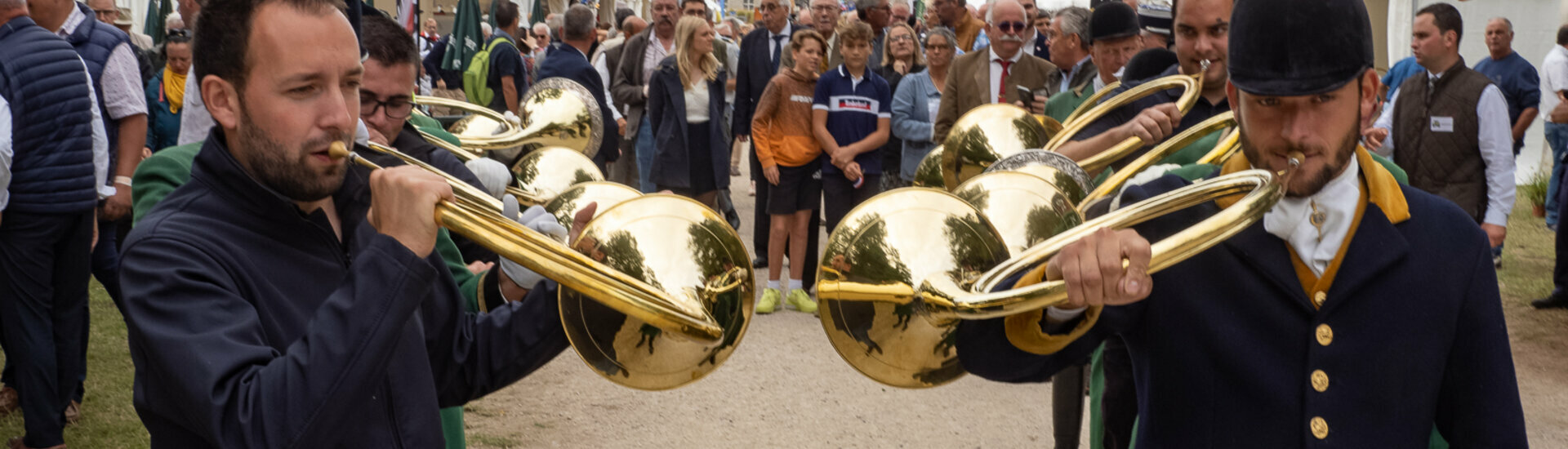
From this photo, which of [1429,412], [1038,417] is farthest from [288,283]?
[1038,417]

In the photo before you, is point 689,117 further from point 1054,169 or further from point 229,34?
point 229,34

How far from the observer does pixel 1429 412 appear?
1811mm

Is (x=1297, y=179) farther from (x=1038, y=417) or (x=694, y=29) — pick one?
(x=694, y=29)

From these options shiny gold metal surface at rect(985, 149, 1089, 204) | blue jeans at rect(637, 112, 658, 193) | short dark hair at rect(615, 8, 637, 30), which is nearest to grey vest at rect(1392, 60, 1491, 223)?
shiny gold metal surface at rect(985, 149, 1089, 204)

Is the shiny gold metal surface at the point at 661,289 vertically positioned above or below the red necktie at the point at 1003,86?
above

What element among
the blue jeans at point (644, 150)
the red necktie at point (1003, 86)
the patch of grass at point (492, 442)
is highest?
the red necktie at point (1003, 86)

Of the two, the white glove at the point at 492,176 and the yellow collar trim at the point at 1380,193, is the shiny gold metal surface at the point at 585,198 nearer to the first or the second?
the white glove at the point at 492,176

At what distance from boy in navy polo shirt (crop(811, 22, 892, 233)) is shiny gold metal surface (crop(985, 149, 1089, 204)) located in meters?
4.32

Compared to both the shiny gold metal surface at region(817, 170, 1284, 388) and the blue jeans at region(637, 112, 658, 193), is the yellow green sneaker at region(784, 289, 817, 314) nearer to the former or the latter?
the blue jeans at region(637, 112, 658, 193)

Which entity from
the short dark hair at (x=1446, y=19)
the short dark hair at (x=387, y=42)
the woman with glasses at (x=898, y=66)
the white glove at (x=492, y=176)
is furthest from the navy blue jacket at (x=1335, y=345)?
the woman with glasses at (x=898, y=66)

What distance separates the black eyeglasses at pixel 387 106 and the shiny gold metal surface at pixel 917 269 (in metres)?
1.42

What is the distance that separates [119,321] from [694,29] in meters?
3.79

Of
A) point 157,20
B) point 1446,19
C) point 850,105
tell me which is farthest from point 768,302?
point 157,20

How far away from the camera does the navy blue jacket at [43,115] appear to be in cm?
433
